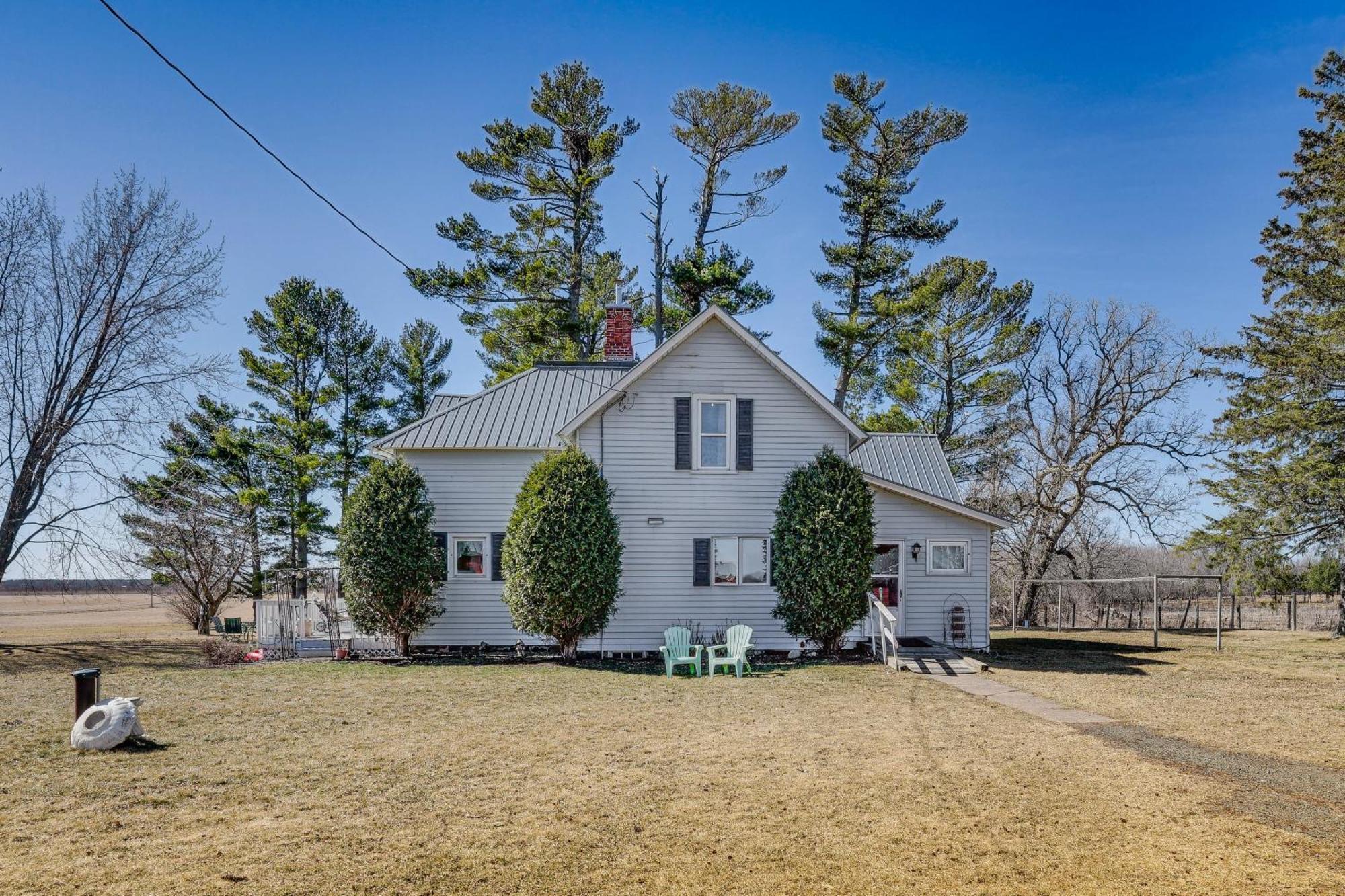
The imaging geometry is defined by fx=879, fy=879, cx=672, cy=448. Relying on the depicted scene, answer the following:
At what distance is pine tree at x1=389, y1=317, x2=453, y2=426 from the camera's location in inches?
1350

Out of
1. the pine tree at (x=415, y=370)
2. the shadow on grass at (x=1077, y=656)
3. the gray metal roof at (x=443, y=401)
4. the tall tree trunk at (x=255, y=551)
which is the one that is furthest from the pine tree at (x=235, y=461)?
the shadow on grass at (x=1077, y=656)

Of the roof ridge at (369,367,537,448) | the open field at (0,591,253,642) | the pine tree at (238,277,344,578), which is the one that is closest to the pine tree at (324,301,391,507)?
the pine tree at (238,277,344,578)

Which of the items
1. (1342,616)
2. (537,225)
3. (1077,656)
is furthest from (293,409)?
(1342,616)

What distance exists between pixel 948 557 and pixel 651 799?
46.3 ft

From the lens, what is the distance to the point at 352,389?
33.4m

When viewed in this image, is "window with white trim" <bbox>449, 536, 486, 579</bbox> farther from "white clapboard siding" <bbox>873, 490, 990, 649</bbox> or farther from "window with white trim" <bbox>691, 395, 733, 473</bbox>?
"white clapboard siding" <bbox>873, 490, 990, 649</bbox>

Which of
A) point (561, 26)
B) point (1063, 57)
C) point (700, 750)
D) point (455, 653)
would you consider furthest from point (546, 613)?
point (1063, 57)

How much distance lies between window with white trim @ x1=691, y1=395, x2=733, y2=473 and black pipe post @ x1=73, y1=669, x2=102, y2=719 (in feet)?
36.3

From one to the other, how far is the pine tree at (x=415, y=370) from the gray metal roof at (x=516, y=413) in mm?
12065

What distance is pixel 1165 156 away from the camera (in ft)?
72.2

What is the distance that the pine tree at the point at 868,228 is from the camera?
31.5 meters

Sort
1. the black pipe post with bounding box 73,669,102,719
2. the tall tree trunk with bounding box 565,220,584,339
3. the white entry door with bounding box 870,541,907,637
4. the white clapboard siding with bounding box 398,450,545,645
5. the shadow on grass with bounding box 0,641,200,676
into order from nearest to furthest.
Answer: the black pipe post with bounding box 73,669,102,719, the shadow on grass with bounding box 0,641,200,676, the white clapboard siding with bounding box 398,450,545,645, the white entry door with bounding box 870,541,907,637, the tall tree trunk with bounding box 565,220,584,339

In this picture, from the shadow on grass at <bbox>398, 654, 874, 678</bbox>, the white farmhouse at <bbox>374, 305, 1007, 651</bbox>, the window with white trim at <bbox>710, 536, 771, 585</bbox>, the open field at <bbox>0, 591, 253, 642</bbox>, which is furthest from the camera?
the open field at <bbox>0, 591, 253, 642</bbox>

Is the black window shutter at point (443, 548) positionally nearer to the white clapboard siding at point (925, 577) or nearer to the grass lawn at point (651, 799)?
the grass lawn at point (651, 799)
